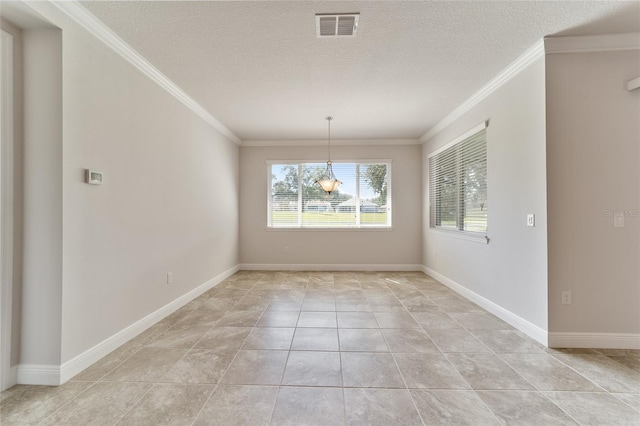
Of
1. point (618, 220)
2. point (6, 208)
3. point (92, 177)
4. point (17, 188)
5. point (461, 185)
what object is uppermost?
point (461, 185)

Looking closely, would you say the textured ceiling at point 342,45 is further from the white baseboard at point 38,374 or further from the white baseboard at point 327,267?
the white baseboard at point 327,267

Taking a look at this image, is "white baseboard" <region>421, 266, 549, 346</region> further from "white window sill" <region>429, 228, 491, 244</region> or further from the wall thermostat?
the wall thermostat

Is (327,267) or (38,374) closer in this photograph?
(38,374)

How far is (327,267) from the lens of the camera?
5.37 m

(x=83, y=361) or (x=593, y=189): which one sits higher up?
(x=593, y=189)

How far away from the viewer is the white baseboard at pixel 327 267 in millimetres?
5328

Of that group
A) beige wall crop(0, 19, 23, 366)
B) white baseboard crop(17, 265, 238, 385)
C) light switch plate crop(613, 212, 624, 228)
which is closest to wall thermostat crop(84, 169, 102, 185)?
beige wall crop(0, 19, 23, 366)

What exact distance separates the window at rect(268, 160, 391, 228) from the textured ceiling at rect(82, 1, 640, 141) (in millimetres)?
1875

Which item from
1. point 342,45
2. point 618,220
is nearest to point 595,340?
point 618,220

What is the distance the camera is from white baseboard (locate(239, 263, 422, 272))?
17.5 feet

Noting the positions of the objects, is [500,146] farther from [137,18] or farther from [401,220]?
[137,18]

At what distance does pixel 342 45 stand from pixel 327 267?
13.2 ft

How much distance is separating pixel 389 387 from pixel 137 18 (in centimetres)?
326

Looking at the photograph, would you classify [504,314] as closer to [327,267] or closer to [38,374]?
[327,267]
